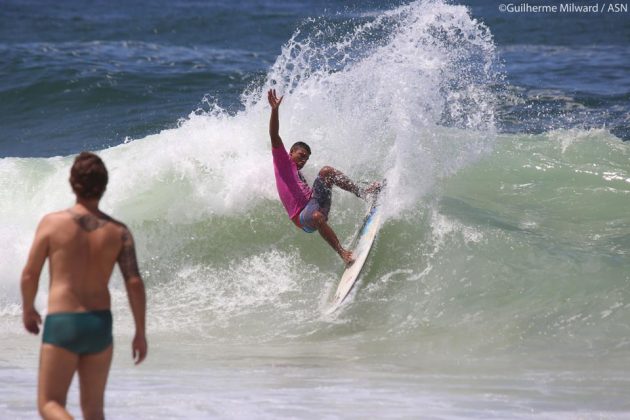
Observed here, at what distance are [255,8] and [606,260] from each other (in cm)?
2247

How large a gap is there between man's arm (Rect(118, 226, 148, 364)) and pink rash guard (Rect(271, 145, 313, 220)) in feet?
13.5

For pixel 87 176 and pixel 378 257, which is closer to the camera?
pixel 87 176

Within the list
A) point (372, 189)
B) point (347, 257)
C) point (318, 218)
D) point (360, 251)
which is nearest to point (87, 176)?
point (318, 218)

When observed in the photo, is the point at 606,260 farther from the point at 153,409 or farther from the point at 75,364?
the point at 75,364

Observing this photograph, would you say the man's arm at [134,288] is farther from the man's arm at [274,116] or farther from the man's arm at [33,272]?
the man's arm at [274,116]

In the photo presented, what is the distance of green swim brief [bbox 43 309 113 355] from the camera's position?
13.0ft

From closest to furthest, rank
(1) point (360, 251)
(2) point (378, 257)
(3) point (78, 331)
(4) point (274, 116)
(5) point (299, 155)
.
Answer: (3) point (78, 331) → (4) point (274, 116) → (5) point (299, 155) → (1) point (360, 251) → (2) point (378, 257)

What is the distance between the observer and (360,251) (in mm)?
8898

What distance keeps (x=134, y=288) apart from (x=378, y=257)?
17.8 ft

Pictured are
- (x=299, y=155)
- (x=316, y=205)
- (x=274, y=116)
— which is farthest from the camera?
(x=316, y=205)

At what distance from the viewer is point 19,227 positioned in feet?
35.2

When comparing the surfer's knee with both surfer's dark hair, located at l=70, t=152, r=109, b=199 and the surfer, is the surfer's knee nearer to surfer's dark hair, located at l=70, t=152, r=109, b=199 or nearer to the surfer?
the surfer

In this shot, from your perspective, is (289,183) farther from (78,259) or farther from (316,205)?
(78,259)

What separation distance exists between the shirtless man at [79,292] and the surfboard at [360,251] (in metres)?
4.64
